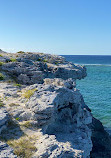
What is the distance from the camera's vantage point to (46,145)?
907cm

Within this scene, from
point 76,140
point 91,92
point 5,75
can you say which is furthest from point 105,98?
point 76,140

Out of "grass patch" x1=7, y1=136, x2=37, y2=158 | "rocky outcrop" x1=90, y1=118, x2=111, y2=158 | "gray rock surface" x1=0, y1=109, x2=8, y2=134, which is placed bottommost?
"rocky outcrop" x1=90, y1=118, x2=111, y2=158

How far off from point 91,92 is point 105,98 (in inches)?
269

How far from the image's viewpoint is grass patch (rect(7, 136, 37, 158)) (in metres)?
8.63

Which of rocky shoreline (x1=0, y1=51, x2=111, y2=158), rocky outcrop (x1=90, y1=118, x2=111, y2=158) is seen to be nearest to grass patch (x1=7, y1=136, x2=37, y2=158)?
rocky shoreline (x1=0, y1=51, x2=111, y2=158)

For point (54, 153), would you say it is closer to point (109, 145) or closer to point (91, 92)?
point (109, 145)

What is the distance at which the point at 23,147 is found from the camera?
916cm

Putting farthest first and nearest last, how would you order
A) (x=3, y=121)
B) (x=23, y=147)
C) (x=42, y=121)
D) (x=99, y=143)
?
(x=99, y=143) → (x=42, y=121) → (x=3, y=121) → (x=23, y=147)

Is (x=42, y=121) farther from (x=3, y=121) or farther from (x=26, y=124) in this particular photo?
(x=3, y=121)

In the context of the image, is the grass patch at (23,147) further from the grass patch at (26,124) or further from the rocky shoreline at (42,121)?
the grass patch at (26,124)

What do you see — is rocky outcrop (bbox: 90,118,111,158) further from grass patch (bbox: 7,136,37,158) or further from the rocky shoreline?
grass patch (bbox: 7,136,37,158)

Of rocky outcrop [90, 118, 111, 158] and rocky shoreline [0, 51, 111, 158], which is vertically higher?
rocky shoreline [0, 51, 111, 158]

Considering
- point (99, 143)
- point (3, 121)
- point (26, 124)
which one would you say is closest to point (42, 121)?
point (26, 124)

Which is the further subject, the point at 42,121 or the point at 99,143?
the point at 99,143
